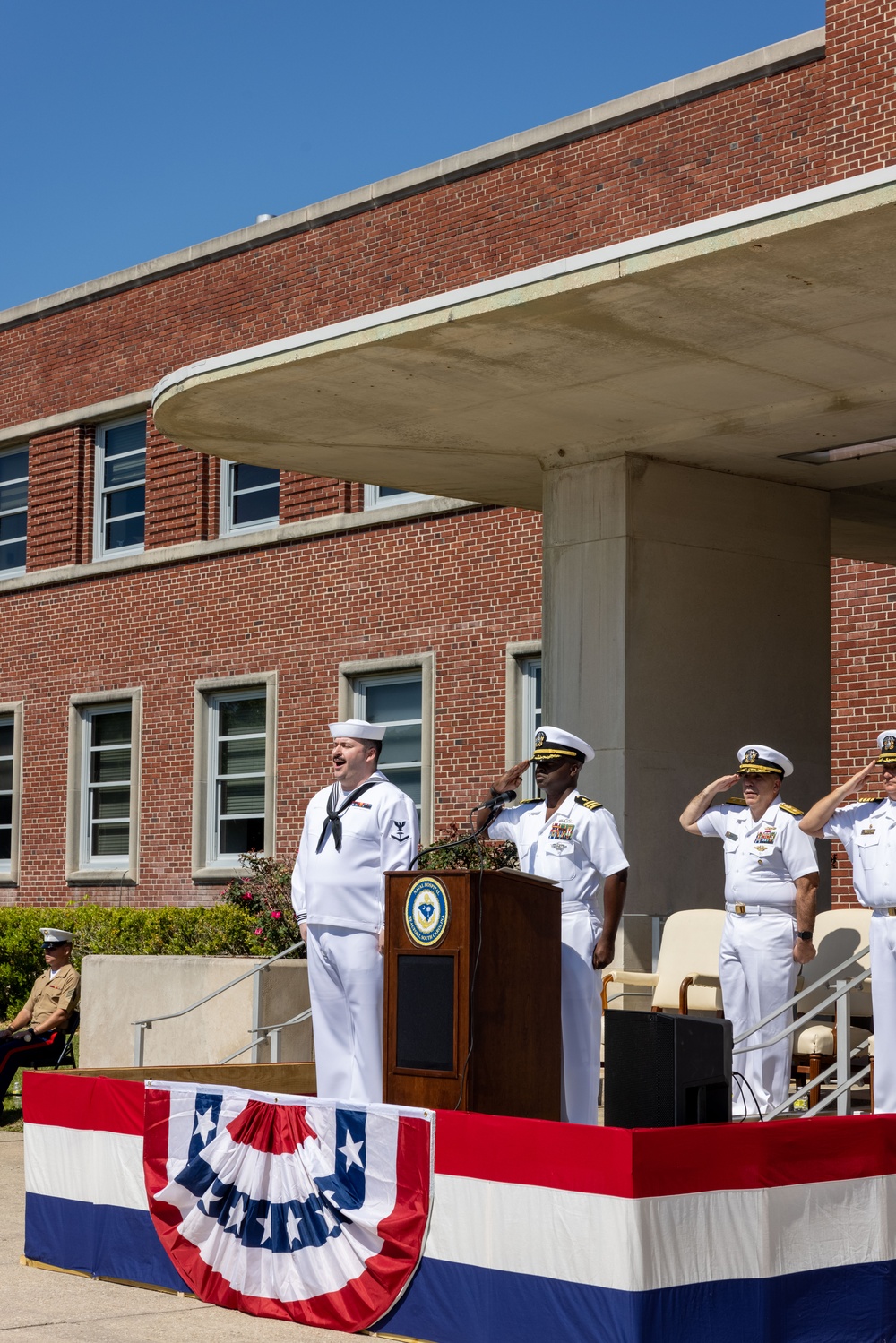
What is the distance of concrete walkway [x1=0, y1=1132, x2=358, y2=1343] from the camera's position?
609 cm

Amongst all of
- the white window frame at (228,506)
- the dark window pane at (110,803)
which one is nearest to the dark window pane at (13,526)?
the dark window pane at (110,803)

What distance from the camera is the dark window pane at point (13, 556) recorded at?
81.8 feet

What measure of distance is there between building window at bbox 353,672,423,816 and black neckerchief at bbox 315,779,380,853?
36.9 feet

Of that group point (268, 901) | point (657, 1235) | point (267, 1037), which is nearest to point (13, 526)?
point (268, 901)

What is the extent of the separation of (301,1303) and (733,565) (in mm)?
6789

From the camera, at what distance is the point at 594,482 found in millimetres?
11773

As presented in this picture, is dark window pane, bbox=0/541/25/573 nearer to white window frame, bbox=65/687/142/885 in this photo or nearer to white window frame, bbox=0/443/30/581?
white window frame, bbox=0/443/30/581

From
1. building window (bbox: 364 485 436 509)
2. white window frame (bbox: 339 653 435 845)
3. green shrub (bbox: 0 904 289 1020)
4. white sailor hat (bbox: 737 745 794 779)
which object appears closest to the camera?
white sailor hat (bbox: 737 745 794 779)

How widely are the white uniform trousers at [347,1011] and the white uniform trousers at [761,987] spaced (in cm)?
208

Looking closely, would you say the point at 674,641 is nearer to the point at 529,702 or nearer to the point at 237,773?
the point at 529,702

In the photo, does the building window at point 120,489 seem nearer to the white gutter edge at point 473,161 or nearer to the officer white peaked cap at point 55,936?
the white gutter edge at point 473,161

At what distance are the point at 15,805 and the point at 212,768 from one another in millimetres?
3668

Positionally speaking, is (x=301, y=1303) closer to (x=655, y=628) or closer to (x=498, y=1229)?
(x=498, y=1229)

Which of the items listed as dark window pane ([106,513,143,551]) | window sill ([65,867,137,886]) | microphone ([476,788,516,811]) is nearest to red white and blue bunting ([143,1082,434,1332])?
microphone ([476,788,516,811])
